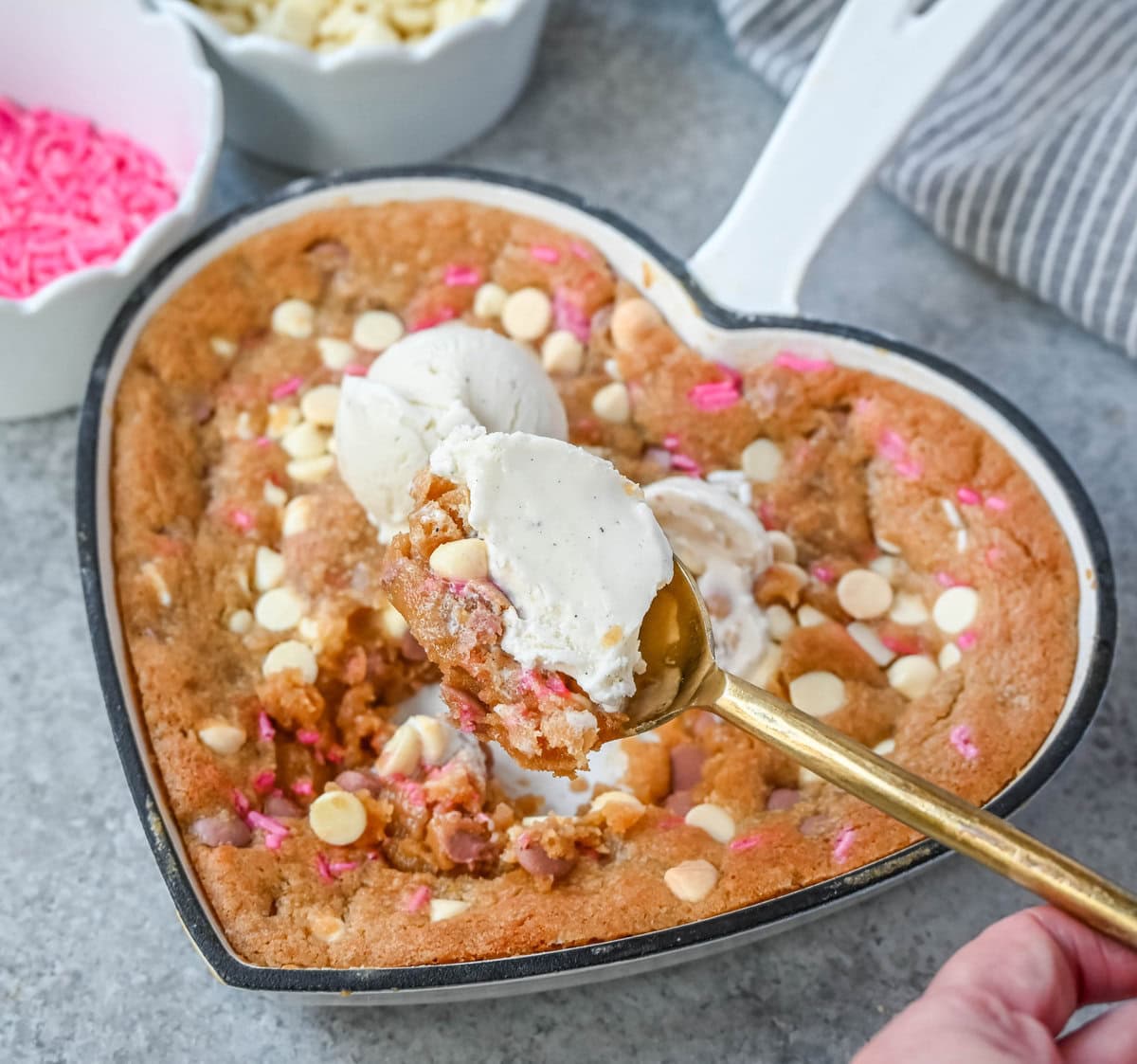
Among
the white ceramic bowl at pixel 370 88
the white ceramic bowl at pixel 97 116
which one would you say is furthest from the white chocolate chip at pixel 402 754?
the white ceramic bowl at pixel 370 88

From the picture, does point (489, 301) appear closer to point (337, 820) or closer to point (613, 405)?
point (613, 405)

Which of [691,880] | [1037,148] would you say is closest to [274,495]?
[691,880]

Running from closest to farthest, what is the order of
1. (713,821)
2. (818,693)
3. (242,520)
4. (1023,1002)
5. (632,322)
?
(1023,1002) < (713,821) < (818,693) < (242,520) < (632,322)

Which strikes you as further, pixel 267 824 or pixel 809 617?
pixel 809 617

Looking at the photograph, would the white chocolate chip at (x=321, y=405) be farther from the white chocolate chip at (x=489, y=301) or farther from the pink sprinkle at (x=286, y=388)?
the white chocolate chip at (x=489, y=301)

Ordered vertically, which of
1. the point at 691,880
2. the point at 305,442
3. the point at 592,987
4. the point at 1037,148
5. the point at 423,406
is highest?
the point at 1037,148

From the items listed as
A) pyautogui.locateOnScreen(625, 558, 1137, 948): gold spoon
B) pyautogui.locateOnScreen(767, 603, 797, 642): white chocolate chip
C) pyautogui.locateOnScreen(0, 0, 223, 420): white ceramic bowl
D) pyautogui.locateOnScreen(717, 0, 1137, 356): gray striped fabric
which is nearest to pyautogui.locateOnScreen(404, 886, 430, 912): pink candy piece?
pyautogui.locateOnScreen(625, 558, 1137, 948): gold spoon

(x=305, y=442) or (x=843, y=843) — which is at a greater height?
(x=843, y=843)

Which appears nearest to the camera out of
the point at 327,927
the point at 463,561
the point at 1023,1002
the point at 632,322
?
the point at 1023,1002
